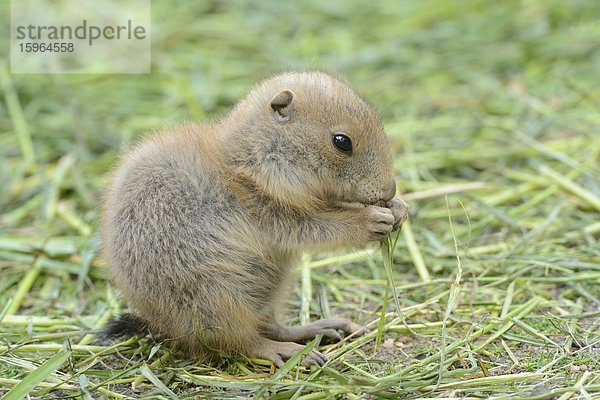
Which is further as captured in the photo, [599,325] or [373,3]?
[373,3]

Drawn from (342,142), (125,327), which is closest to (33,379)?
(125,327)

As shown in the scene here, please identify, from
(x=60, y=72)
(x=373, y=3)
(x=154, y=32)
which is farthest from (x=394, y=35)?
(x=60, y=72)

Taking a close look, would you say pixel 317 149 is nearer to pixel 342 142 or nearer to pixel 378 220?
pixel 342 142

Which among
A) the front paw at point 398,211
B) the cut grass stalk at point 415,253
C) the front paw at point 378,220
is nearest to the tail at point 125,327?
the front paw at point 378,220

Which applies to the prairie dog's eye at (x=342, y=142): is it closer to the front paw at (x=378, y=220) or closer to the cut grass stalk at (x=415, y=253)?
the front paw at (x=378, y=220)

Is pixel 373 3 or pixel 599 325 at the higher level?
pixel 373 3

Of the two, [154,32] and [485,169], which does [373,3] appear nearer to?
[154,32]

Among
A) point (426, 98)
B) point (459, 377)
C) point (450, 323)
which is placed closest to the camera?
point (459, 377)
